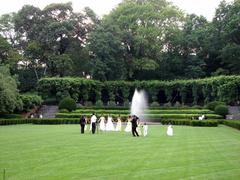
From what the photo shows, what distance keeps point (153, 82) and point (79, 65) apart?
1233cm

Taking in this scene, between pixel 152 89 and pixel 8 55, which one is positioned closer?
pixel 8 55

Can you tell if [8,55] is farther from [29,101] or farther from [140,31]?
[140,31]

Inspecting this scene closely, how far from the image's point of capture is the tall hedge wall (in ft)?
182

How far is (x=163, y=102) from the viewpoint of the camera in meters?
68.7

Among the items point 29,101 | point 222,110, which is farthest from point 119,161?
point 29,101

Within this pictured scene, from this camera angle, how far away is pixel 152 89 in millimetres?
65062

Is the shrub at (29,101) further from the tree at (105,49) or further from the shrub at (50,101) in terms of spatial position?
the tree at (105,49)

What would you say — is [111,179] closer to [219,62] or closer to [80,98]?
[80,98]

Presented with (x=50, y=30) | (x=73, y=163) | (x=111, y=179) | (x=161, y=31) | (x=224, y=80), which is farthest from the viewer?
(x=161, y=31)

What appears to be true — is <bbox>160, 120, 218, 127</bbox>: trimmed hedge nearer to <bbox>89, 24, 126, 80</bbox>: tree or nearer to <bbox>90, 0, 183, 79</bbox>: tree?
<bbox>89, 24, 126, 80</bbox>: tree

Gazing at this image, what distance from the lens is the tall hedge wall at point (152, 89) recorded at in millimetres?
55594

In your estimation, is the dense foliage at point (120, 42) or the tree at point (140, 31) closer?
the dense foliage at point (120, 42)

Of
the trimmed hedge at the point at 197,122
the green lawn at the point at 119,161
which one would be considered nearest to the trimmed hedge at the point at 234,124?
the trimmed hedge at the point at 197,122

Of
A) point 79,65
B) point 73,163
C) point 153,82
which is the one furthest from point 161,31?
point 73,163
